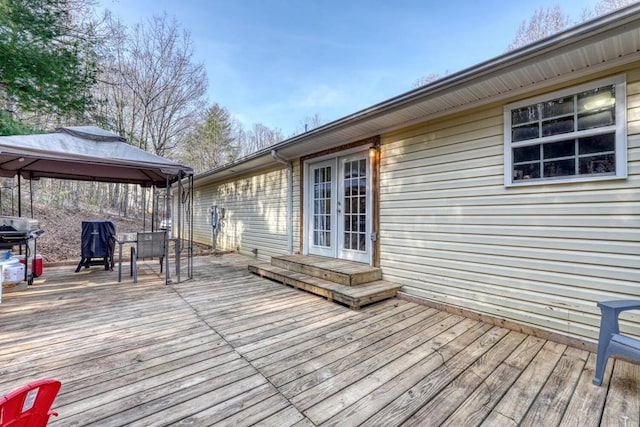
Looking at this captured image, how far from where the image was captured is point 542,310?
2689 millimetres

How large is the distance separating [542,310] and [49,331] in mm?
4851

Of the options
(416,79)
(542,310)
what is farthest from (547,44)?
(416,79)

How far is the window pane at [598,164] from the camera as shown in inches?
93.6

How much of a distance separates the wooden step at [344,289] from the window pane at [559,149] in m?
2.33

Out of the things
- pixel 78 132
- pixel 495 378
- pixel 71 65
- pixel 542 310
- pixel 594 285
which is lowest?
pixel 495 378

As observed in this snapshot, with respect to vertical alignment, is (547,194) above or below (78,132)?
below

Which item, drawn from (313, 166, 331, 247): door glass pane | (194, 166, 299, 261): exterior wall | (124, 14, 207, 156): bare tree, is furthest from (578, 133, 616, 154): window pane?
(124, 14, 207, 156): bare tree

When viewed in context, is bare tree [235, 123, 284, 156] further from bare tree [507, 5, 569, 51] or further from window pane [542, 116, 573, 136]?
window pane [542, 116, 573, 136]

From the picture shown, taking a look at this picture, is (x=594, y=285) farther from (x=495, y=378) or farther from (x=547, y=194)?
(x=495, y=378)

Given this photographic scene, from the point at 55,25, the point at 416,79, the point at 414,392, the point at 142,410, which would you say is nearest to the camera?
the point at 142,410

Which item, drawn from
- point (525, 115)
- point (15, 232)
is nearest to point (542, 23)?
point (525, 115)

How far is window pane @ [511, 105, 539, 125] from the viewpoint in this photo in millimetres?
2777

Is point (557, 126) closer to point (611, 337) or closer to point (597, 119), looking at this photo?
point (597, 119)

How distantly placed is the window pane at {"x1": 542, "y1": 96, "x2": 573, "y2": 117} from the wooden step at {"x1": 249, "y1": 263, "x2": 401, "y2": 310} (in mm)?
2632
